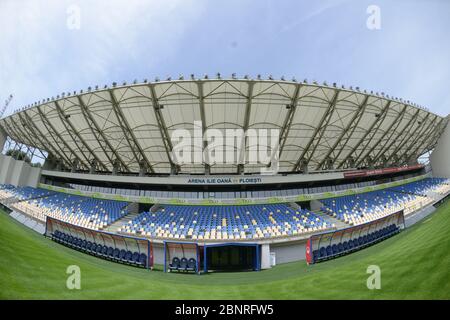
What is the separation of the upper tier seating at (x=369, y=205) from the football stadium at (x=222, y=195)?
0.18 metres

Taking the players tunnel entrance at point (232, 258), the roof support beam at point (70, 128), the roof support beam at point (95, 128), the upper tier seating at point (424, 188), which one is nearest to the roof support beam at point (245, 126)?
the players tunnel entrance at point (232, 258)

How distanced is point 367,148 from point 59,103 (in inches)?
1502

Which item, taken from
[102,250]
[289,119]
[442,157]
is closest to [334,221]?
[289,119]

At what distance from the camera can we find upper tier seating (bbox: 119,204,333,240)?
16634 mm

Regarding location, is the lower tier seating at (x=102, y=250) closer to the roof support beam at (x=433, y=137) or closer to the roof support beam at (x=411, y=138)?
the roof support beam at (x=411, y=138)

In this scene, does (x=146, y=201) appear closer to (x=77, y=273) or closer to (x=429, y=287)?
(x=77, y=273)

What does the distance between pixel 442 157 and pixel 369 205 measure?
78.9 ft

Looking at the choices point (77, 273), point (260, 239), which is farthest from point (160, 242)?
point (77, 273)

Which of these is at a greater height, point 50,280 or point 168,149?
point 168,149

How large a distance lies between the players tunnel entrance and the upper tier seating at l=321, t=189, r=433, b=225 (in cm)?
1121

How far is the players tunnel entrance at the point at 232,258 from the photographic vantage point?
559 inches

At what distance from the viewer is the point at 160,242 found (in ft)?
49.6

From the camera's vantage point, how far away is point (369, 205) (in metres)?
22.8
